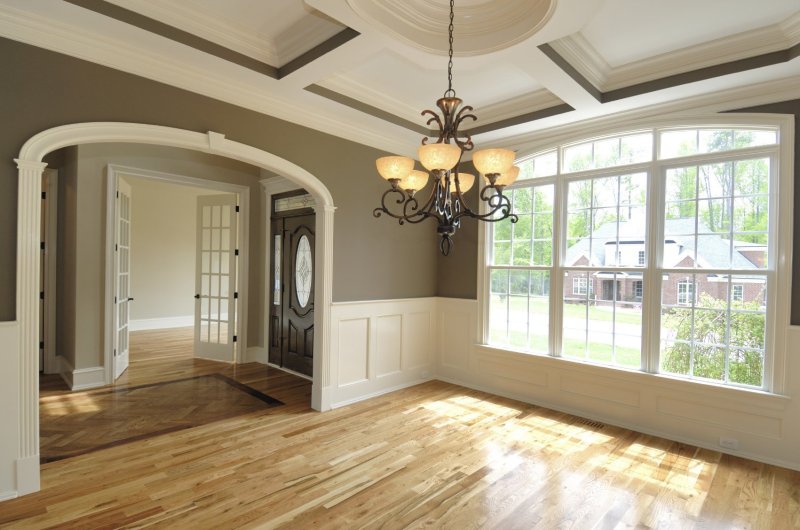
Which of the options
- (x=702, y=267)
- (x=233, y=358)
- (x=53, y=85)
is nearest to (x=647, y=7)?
(x=702, y=267)

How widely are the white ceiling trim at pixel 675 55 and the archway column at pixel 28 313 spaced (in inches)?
137

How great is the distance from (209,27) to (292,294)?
3414 mm

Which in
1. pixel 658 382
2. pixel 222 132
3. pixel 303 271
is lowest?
pixel 658 382

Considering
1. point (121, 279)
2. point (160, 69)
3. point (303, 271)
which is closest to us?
point (160, 69)

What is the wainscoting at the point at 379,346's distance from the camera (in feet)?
14.0

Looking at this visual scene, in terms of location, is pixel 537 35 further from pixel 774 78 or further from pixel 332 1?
pixel 774 78

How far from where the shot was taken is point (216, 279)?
603 centimetres

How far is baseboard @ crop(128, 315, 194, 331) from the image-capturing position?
27.4ft

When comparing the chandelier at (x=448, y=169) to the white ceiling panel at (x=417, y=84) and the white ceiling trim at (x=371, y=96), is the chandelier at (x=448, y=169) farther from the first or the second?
the white ceiling trim at (x=371, y=96)

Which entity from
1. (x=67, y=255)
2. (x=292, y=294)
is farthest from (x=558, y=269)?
(x=67, y=255)

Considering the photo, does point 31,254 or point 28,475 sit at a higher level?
point 31,254

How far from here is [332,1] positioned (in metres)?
2.27

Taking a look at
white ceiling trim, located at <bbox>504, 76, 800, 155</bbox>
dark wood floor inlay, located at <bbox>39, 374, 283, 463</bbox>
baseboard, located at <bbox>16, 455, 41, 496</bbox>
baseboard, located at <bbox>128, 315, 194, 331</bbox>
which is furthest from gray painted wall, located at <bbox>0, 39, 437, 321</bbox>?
baseboard, located at <bbox>128, 315, 194, 331</bbox>

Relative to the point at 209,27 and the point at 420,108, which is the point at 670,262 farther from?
the point at 209,27
